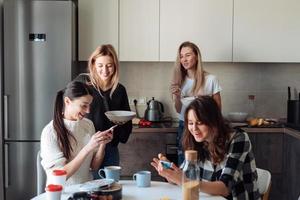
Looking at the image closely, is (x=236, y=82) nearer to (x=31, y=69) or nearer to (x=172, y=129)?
(x=172, y=129)

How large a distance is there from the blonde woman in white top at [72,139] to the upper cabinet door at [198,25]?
1591 mm

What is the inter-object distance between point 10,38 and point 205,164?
78.7 inches

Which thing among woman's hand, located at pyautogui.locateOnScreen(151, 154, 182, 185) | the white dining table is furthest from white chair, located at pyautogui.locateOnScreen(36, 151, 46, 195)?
woman's hand, located at pyautogui.locateOnScreen(151, 154, 182, 185)

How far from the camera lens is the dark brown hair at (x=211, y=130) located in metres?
1.67

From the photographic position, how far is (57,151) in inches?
69.6

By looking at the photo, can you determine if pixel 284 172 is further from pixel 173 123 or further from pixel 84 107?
pixel 84 107

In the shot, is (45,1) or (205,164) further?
(45,1)

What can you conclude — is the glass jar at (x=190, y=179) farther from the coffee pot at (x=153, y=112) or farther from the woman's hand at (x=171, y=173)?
the coffee pot at (x=153, y=112)

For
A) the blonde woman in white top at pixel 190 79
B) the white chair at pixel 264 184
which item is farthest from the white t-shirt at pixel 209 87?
the white chair at pixel 264 184

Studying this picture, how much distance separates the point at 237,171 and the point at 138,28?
1.97 m

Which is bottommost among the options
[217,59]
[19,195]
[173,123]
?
[19,195]

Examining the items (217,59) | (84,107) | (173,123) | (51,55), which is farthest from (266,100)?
(84,107)

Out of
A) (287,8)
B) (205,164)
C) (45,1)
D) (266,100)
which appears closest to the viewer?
(205,164)

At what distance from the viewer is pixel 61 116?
1.86 meters
